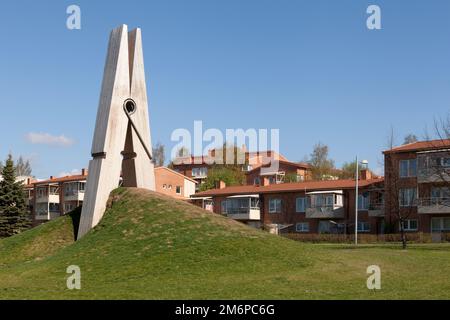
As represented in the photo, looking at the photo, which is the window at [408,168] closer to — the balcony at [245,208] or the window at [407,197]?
the window at [407,197]

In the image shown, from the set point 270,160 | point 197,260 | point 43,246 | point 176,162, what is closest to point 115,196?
point 43,246

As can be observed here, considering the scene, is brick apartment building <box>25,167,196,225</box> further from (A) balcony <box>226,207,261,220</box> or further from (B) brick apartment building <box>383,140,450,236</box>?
(B) brick apartment building <box>383,140,450,236</box>

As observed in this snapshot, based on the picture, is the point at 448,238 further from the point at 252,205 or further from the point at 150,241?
the point at 150,241

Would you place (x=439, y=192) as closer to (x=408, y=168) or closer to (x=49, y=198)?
(x=408, y=168)

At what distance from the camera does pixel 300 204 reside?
227 ft

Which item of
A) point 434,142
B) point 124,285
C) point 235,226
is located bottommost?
point 124,285

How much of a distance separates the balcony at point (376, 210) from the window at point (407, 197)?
8.43ft

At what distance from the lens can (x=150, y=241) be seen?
23.3 m

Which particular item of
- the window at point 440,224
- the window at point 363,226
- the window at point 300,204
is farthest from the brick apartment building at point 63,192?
the window at point 440,224

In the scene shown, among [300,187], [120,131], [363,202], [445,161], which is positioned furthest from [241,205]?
[120,131]

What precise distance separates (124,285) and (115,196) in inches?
475

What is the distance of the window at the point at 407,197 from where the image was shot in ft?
194

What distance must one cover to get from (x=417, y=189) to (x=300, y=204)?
1455 cm

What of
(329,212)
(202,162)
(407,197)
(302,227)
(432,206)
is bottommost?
(302,227)
